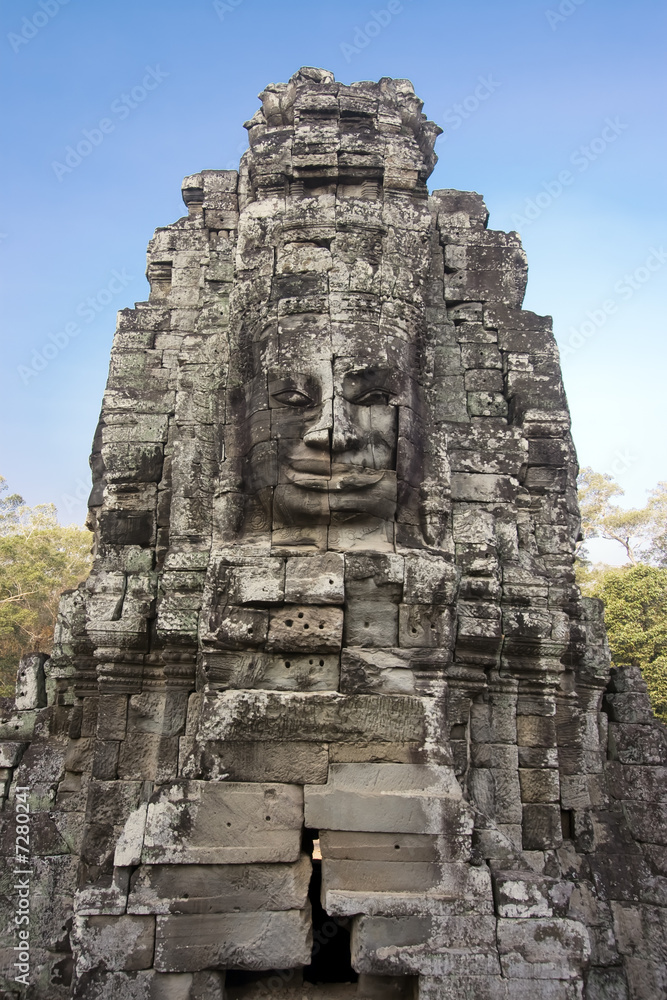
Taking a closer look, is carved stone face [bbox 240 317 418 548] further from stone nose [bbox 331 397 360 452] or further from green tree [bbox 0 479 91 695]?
green tree [bbox 0 479 91 695]

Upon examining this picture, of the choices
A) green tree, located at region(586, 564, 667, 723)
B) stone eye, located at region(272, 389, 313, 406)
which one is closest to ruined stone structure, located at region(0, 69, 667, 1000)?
stone eye, located at region(272, 389, 313, 406)

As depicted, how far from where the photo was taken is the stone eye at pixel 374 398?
569cm

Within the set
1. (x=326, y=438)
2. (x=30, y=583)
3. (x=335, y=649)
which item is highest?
(x=30, y=583)

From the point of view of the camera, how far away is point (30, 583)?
23.5 metres

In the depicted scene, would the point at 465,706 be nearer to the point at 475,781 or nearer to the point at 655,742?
the point at 475,781

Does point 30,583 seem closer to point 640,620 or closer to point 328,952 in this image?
point 640,620

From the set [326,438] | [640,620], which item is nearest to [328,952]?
[326,438]

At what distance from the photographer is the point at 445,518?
5914mm

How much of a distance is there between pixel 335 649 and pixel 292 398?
6.04 feet

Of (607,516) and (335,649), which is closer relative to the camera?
(335,649)

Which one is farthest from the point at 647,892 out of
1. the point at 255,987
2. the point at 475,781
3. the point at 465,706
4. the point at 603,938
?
the point at 255,987

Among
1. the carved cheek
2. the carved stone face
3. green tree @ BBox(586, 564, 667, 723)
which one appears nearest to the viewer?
the carved stone face

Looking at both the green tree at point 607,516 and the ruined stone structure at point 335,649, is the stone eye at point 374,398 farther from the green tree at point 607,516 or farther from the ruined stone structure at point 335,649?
the green tree at point 607,516

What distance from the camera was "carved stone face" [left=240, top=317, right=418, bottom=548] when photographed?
5.45 metres
